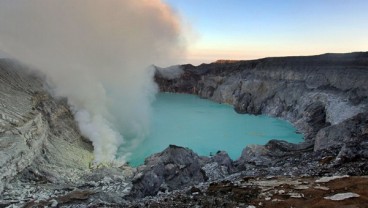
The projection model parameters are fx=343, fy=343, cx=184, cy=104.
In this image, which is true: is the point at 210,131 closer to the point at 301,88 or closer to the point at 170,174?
the point at 301,88

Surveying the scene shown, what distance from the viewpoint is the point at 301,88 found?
46781 millimetres

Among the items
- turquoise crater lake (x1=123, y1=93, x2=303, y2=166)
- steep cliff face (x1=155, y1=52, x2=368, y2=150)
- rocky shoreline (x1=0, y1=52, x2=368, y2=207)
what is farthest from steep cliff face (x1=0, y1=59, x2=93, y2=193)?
steep cliff face (x1=155, y1=52, x2=368, y2=150)

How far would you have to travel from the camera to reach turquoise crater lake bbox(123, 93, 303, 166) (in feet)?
96.3

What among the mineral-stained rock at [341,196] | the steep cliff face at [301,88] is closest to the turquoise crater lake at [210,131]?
the steep cliff face at [301,88]

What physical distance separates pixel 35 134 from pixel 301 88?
121 feet

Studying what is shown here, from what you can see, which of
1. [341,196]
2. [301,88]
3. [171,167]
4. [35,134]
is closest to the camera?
[341,196]

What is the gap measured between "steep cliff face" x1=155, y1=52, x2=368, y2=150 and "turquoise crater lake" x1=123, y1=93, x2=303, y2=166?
2401 millimetres

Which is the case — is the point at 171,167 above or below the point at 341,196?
below

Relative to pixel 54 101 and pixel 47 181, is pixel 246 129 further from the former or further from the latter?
pixel 47 181

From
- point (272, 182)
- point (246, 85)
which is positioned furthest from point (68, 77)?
point (246, 85)

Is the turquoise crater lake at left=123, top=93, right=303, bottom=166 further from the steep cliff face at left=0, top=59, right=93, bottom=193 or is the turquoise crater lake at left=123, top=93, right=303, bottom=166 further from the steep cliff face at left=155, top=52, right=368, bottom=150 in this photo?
the steep cliff face at left=0, top=59, right=93, bottom=193

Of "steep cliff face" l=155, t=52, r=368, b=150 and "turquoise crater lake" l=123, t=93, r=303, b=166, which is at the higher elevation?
"steep cliff face" l=155, t=52, r=368, b=150

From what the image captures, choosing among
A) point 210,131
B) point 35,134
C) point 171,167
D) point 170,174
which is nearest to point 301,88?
point 210,131

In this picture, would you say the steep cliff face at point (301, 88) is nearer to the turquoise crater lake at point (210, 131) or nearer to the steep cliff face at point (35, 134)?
the turquoise crater lake at point (210, 131)
